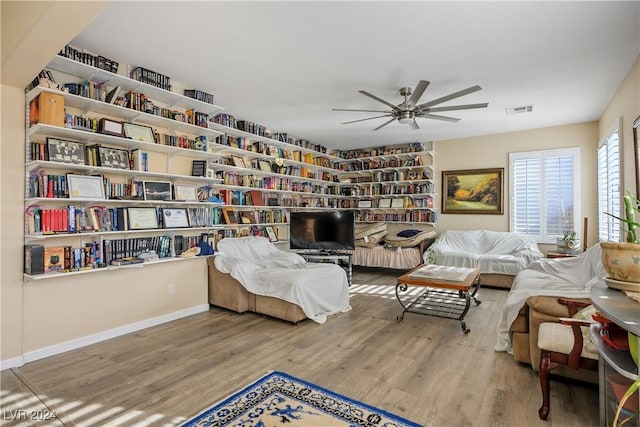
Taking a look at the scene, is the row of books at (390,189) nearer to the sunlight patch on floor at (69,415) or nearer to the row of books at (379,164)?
the row of books at (379,164)

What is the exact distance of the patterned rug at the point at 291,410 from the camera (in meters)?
1.91

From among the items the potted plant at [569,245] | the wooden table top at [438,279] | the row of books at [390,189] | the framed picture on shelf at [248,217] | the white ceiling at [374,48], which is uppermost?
the white ceiling at [374,48]

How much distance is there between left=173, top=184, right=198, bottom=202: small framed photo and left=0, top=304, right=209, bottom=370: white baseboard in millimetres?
1293

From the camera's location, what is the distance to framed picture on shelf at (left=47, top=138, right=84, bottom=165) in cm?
287

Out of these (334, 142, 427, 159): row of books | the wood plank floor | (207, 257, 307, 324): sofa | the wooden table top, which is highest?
(334, 142, 427, 159): row of books

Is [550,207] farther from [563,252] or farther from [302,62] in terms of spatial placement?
[302,62]

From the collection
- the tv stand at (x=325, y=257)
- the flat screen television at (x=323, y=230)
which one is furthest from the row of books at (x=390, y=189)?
the tv stand at (x=325, y=257)

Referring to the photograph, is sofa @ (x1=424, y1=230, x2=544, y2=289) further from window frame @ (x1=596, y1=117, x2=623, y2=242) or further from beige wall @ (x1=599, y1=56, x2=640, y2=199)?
beige wall @ (x1=599, y1=56, x2=640, y2=199)

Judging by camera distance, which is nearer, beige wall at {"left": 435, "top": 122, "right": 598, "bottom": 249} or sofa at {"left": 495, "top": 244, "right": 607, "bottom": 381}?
sofa at {"left": 495, "top": 244, "right": 607, "bottom": 381}

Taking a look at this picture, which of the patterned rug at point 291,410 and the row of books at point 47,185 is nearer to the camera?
the patterned rug at point 291,410

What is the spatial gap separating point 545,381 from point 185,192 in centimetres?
375

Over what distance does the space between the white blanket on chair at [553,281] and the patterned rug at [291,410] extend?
141cm

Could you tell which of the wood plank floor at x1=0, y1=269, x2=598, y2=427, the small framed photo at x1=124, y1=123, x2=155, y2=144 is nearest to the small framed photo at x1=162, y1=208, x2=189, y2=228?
the small framed photo at x1=124, y1=123, x2=155, y2=144

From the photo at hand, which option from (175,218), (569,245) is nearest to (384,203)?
(569,245)
